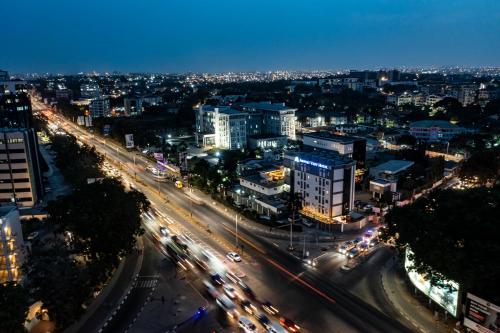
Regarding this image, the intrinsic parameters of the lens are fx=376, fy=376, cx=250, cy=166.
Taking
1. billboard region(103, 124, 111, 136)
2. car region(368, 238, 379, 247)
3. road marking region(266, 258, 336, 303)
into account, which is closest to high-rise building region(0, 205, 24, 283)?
road marking region(266, 258, 336, 303)

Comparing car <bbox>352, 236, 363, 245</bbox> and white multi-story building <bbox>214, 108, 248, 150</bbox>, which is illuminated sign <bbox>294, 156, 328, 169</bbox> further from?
white multi-story building <bbox>214, 108, 248, 150</bbox>

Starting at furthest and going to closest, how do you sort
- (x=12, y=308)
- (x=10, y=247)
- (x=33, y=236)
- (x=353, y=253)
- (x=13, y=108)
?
(x=13, y=108) < (x=33, y=236) < (x=353, y=253) < (x=10, y=247) < (x=12, y=308)

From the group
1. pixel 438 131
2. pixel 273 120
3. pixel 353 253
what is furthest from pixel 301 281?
pixel 438 131

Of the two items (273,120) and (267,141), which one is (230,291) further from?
(273,120)

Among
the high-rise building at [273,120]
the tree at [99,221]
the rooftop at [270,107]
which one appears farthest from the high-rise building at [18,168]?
the rooftop at [270,107]

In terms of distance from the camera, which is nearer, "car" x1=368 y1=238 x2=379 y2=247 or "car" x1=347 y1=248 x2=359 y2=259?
"car" x1=347 y1=248 x2=359 y2=259
